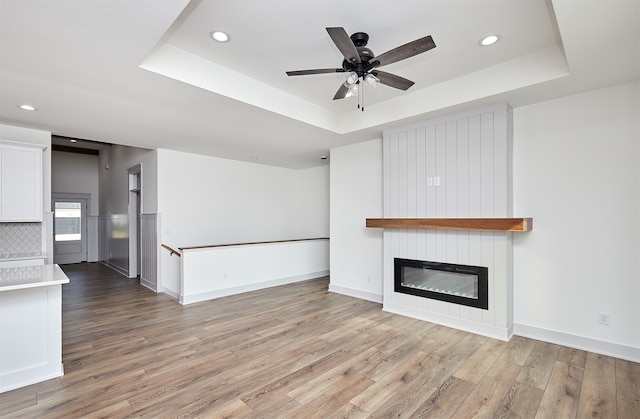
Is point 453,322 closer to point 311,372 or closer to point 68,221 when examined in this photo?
point 311,372

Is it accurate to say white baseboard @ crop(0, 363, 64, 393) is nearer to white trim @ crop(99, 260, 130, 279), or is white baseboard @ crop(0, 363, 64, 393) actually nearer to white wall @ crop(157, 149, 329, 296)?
white wall @ crop(157, 149, 329, 296)

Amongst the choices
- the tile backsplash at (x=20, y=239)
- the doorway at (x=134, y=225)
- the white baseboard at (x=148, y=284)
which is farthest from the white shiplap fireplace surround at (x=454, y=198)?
the doorway at (x=134, y=225)

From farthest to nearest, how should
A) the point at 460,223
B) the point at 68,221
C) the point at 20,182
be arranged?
the point at 68,221
the point at 20,182
the point at 460,223

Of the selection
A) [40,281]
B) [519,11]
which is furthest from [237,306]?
[519,11]

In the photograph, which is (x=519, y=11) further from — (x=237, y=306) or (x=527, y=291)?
(x=237, y=306)

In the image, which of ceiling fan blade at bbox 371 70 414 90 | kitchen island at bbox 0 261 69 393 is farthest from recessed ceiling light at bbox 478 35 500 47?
kitchen island at bbox 0 261 69 393

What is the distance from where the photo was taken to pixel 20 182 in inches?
153

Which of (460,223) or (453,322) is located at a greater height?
(460,223)

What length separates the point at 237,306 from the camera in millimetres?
4617

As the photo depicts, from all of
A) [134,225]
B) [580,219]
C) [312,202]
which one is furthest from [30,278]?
[312,202]

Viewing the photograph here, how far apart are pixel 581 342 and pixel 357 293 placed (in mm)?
2856

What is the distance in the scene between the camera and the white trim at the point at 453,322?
342 cm

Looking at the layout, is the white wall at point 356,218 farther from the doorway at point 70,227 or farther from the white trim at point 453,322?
the doorway at point 70,227

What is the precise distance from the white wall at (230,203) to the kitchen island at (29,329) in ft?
8.18
